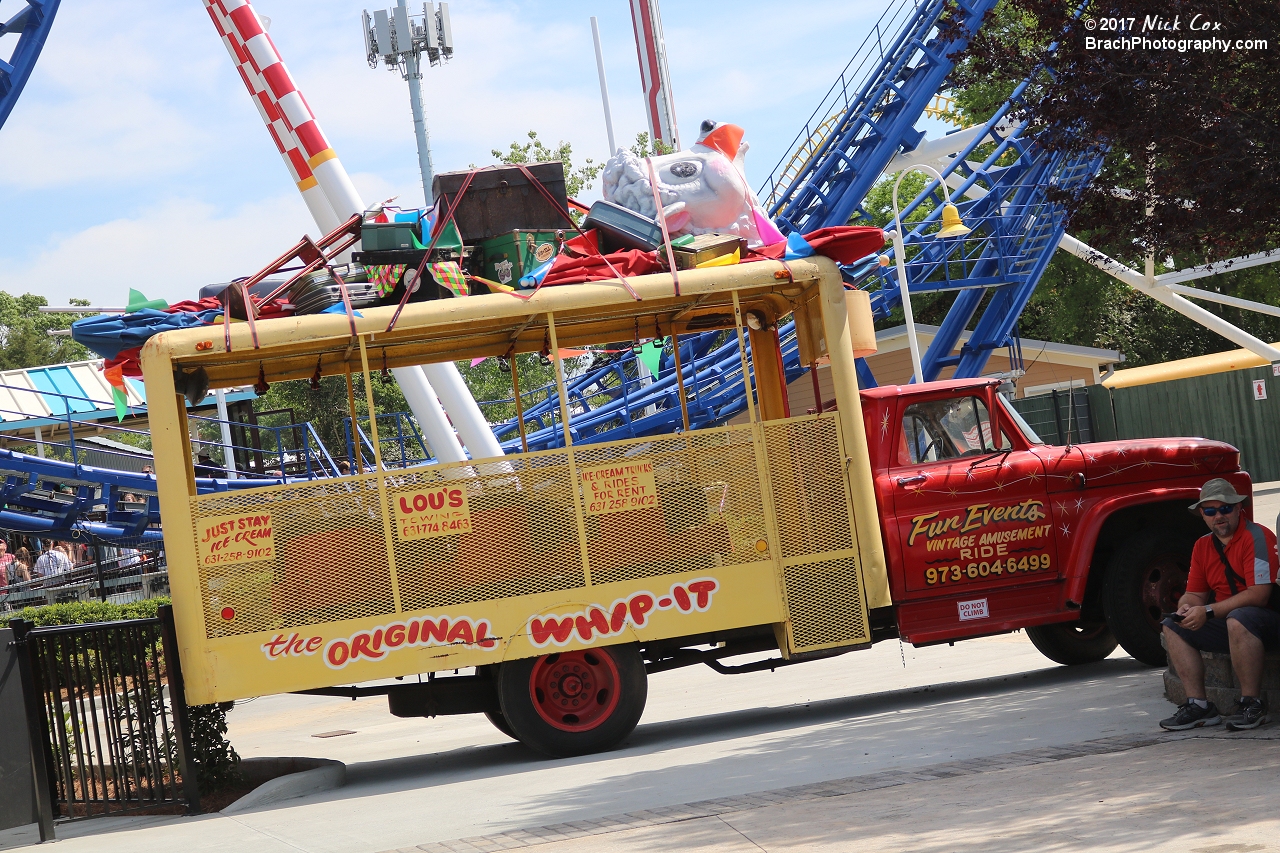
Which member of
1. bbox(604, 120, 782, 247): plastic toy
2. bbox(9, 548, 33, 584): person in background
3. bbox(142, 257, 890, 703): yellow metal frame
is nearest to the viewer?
bbox(142, 257, 890, 703): yellow metal frame

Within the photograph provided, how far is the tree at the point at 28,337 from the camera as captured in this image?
6712 cm

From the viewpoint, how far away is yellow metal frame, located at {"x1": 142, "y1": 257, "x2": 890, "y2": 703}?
8.22m

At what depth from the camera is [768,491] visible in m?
8.71

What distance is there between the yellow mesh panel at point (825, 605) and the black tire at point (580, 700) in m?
1.12

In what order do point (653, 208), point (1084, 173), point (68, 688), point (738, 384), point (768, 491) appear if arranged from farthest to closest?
point (1084, 173)
point (738, 384)
point (653, 208)
point (768, 491)
point (68, 688)

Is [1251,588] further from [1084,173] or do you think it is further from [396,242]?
[1084,173]

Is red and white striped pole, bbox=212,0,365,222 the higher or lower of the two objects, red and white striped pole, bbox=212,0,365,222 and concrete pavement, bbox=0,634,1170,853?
the higher

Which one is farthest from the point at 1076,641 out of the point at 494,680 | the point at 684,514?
the point at 494,680

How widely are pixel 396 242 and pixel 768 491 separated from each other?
10.3 feet

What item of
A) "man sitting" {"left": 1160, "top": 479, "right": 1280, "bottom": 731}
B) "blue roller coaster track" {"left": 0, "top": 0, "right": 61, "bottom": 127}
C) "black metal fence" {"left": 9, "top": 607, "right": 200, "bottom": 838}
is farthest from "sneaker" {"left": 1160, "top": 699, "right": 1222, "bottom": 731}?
"blue roller coaster track" {"left": 0, "top": 0, "right": 61, "bottom": 127}

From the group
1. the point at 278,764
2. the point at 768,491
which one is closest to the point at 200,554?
the point at 278,764

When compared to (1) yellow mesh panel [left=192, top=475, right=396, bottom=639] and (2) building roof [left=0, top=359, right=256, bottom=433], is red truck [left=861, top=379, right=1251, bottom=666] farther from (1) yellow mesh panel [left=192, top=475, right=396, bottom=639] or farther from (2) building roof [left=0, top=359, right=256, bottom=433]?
(2) building roof [left=0, top=359, right=256, bottom=433]

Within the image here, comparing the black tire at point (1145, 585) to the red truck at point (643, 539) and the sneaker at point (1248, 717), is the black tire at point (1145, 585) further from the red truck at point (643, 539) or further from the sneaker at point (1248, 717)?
the sneaker at point (1248, 717)

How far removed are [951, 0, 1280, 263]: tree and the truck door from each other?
6.23 feet
